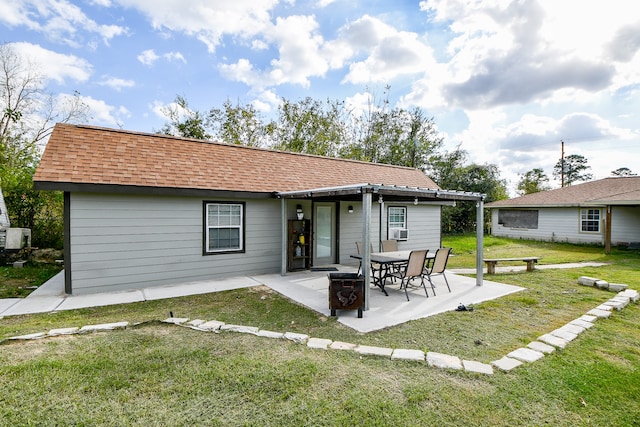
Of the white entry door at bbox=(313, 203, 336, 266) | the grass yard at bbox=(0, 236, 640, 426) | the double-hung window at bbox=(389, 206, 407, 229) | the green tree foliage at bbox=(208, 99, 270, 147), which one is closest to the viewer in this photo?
the grass yard at bbox=(0, 236, 640, 426)

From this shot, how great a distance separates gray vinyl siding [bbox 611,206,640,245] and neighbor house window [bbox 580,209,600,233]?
560mm

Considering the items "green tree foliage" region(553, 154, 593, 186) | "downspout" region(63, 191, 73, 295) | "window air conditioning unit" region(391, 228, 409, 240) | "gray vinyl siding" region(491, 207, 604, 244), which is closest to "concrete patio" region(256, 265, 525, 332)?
"window air conditioning unit" region(391, 228, 409, 240)

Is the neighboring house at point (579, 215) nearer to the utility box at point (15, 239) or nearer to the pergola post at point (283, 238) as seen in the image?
the pergola post at point (283, 238)

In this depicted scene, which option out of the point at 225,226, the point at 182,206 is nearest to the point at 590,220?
the point at 225,226

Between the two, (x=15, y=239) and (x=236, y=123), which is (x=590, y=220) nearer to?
(x=236, y=123)

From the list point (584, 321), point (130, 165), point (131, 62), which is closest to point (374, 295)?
point (584, 321)

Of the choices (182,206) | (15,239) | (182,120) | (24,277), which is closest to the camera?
(182,206)

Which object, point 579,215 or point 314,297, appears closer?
point 314,297

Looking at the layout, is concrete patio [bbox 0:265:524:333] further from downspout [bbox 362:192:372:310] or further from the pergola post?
downspout [bbox 362:192:372:310]

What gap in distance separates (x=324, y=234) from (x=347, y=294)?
4.78m

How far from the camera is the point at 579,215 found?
50.1ft

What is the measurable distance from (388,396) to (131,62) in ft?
49.6

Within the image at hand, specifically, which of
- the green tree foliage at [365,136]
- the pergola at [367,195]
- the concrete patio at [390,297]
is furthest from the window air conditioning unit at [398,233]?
the green tree foliage at [365,136]

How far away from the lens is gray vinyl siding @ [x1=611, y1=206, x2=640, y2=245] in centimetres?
1384
